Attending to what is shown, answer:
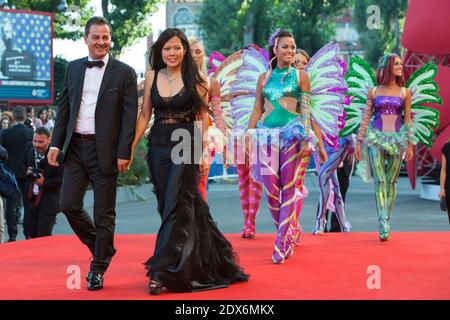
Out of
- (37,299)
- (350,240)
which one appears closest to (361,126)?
(350,240)

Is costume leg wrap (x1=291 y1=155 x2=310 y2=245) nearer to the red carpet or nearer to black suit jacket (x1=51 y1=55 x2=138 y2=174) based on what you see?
the red carpet

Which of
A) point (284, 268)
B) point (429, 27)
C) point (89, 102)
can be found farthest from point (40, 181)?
point (429, 27)

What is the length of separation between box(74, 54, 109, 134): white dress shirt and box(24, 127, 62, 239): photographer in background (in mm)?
3663

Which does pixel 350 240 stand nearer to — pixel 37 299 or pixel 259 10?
pixel 37 299

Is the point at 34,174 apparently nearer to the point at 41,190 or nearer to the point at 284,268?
the point at 41,190

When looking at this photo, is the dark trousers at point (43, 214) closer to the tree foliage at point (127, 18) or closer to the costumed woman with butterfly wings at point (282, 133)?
the costumed woman with butterfly wings at point (282, 133)

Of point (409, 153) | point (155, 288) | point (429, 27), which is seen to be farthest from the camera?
point (429, 27)

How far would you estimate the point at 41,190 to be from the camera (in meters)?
11.0

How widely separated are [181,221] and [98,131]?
943mm

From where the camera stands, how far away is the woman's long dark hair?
7520mm

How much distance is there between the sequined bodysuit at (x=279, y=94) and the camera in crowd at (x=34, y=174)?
324 cm

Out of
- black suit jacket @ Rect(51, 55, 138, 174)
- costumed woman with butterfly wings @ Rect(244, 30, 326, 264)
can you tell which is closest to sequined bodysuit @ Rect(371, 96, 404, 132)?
costumed woman with butterfly wings @ Rect(244, 30, 326, 264)

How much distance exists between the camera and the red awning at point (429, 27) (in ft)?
62.3

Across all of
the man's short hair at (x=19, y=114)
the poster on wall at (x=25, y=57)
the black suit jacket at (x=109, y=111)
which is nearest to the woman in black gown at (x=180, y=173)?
the black suit jacket at (x=109, y=111)
